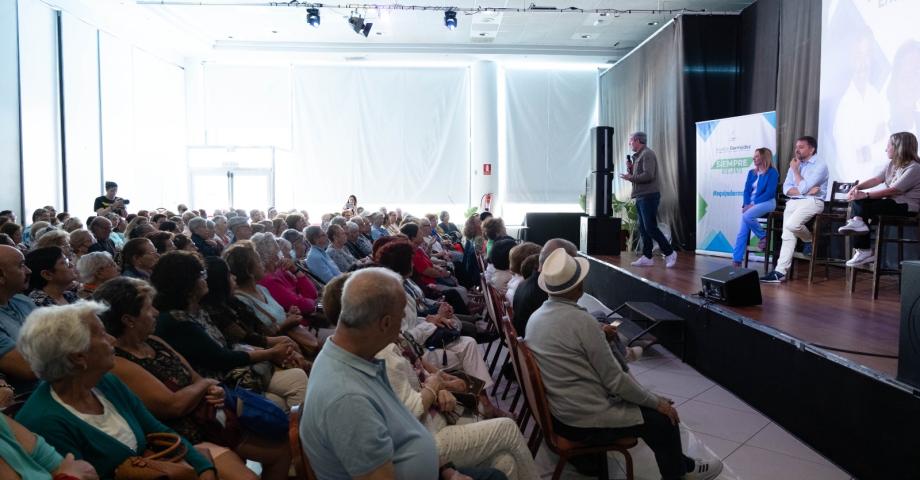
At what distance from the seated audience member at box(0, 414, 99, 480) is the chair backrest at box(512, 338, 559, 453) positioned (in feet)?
4.76

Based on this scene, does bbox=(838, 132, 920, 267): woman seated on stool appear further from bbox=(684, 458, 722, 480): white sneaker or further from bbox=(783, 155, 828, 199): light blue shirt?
bbox=(684, 458, 722, 480): white sneaker

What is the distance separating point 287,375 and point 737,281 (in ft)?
10.3

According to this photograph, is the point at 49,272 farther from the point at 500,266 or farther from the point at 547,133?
the point at 547,133

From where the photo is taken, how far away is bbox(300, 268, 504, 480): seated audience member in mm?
1455

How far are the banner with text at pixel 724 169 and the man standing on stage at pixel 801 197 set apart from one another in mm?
2215

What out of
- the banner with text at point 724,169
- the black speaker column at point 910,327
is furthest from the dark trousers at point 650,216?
the black speaker column at point 910,327

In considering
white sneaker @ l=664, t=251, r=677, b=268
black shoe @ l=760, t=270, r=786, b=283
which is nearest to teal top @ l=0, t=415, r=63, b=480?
black shoe @ l=760, t=270, r=786, b=283

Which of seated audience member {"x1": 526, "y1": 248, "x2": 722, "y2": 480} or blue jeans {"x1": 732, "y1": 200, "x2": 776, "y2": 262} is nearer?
seated audience member {"x1": 526, "y1": 248, "x2": 722, "y2": 480}

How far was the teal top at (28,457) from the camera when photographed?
1473mm

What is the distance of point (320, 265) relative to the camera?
510 centimetres

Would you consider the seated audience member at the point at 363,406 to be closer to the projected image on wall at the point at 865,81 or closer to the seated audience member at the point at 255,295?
the seated audience member at the point at 255,295

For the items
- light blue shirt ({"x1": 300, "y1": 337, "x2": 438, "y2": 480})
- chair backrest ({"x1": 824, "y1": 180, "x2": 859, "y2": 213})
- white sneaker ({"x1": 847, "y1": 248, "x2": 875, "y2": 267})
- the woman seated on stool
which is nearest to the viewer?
light blue shirt ({"x1": 300, "y1": 337, "x2": 438, "y2": 480})

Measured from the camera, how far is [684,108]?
9.84m

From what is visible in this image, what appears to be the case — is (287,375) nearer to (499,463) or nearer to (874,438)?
(499,463)
